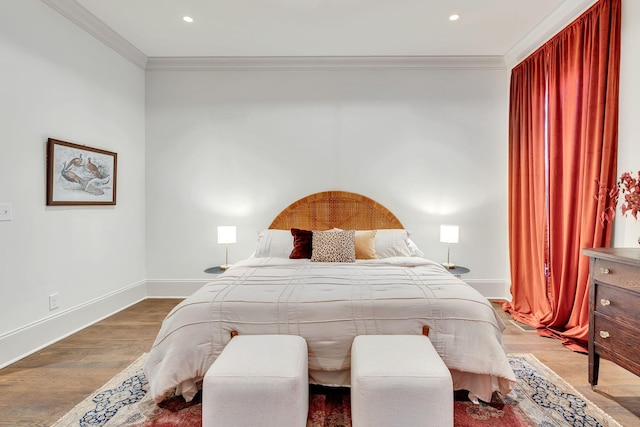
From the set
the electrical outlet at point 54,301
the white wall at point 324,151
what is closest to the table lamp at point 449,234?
the white wall at point 324,151

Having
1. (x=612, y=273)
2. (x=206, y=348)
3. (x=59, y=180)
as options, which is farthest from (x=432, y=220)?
(x=59, y=180)

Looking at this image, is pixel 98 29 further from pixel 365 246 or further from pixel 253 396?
pixel 253 396

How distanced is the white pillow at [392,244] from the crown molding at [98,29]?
3.40 m

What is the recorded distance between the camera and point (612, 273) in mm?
1997

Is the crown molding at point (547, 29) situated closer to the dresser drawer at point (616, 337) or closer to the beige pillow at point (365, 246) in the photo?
the dresser drawer at point (616, 337)

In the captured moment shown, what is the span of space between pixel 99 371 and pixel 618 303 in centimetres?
→ 336

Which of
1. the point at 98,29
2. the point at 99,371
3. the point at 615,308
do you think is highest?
the point at 98,29

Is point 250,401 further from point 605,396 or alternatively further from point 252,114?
point 252,114

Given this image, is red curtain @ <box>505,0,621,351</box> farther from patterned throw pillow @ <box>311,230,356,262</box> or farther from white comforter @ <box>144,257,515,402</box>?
patterned throw pillow @ <box>311,230,356,262</box>

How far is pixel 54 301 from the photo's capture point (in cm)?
288

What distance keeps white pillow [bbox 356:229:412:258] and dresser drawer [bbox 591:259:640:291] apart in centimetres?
154

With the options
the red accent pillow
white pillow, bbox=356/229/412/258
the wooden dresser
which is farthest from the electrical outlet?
the wooden dresser

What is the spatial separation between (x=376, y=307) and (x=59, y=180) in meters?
2.88

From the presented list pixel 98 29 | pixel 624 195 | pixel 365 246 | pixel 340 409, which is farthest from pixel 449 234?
pixel 98 29
